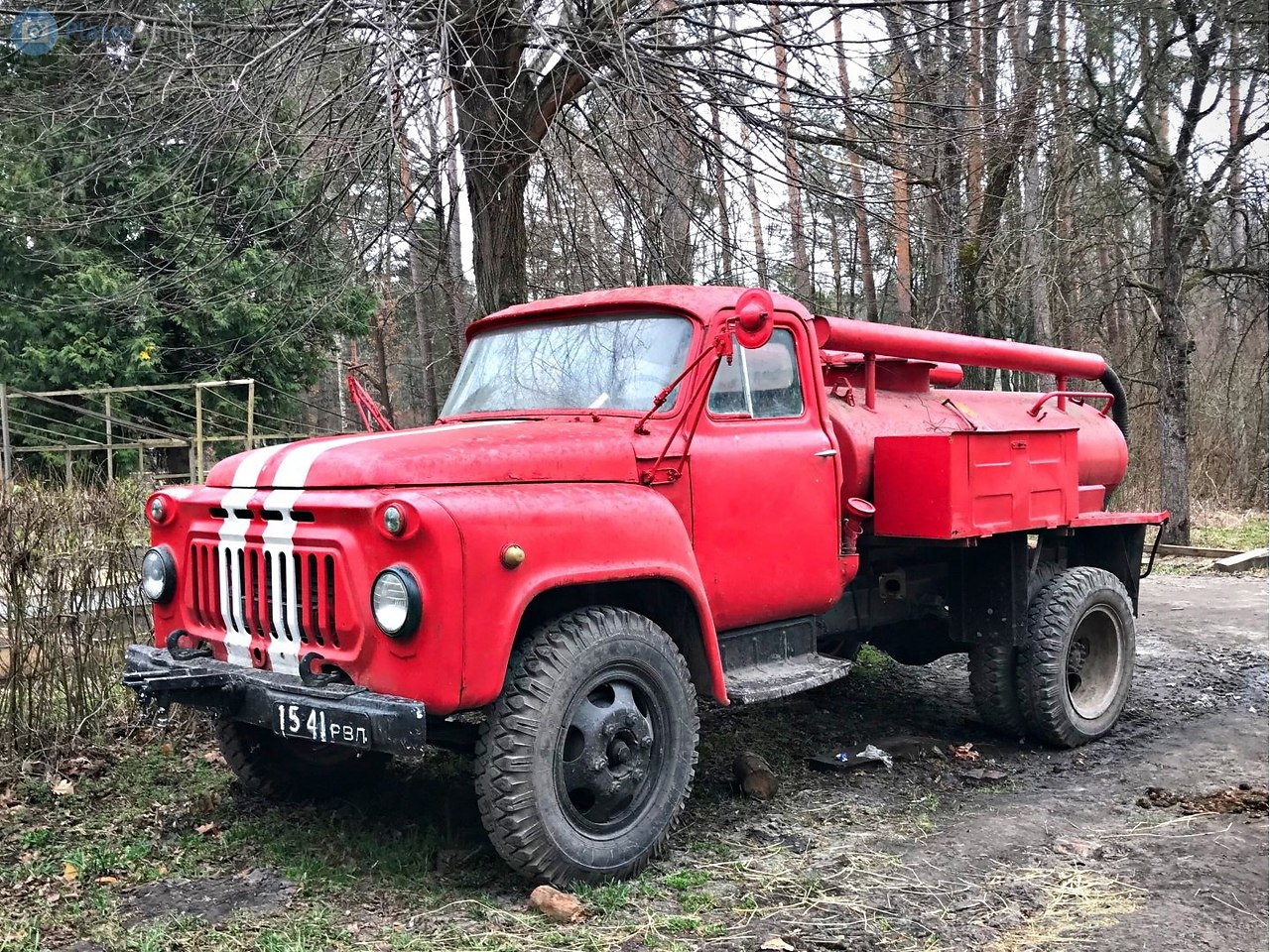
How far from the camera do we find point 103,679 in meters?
5.71

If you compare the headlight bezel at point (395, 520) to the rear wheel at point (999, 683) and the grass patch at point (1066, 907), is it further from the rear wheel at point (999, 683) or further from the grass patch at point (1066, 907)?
the rear wheel at point (999, 683)

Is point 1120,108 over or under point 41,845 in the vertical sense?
over

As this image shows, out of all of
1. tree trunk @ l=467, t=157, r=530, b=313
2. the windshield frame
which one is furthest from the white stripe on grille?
tree trunk @ l=467, t=157, r=530, b=313

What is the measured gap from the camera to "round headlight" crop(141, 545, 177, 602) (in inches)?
179

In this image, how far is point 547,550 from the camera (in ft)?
13.0

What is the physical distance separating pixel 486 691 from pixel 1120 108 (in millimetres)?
11646

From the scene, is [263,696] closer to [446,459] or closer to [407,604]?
[407,604]

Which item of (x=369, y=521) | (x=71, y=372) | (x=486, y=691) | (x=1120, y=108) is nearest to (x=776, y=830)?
(x=486, y=691)

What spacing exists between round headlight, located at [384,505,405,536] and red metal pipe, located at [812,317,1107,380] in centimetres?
264

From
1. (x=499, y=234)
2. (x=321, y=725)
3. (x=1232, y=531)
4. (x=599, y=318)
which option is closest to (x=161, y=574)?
(x=321, y=725)

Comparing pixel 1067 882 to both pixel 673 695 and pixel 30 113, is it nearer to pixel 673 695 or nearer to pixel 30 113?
pixel 673 695

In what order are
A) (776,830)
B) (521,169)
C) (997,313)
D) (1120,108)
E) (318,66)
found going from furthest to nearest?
(997,313) → (1120,108) → (521,169) → (318,66) → (776,830)

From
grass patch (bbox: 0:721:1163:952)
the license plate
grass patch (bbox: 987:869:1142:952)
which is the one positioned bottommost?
grass patch (bbox: 987:869:1142:952)

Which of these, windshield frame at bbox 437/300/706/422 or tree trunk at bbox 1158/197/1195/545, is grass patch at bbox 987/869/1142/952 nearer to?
windshield frame at bbox 437/300/706/422
